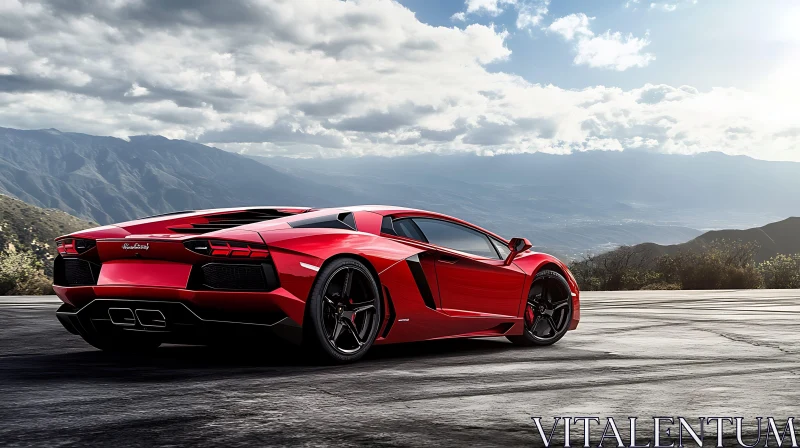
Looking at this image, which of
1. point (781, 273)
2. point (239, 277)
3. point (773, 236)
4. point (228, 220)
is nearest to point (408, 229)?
point (228, 220)

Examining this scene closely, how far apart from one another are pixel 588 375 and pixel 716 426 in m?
1.77

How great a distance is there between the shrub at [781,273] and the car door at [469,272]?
2046cm

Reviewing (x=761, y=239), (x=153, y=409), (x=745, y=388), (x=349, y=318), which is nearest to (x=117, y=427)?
(x=153, y=409)

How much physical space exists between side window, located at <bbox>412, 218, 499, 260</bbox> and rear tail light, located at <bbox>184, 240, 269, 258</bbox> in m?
1.71

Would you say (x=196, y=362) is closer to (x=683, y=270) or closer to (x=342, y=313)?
(x=342, y=313)

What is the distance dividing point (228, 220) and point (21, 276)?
16402 mm

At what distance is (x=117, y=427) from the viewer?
3.82 m

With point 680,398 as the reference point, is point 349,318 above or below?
above

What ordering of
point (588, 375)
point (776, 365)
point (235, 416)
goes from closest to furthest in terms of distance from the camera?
1. point (235, 416)
2. point (588, 375)
3. point (776, 365)

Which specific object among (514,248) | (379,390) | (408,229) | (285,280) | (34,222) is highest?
(34,222)

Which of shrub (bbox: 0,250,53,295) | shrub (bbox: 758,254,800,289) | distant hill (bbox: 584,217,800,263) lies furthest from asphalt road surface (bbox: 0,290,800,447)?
distant hill (bbox: 584,217,800,263)

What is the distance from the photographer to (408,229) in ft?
22.5

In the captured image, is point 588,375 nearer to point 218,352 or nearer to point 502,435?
point 502,435

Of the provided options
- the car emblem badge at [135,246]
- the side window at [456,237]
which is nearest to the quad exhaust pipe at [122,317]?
the car emblem badge at [135,246]
